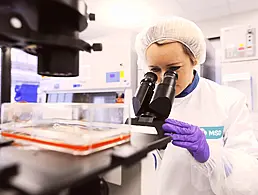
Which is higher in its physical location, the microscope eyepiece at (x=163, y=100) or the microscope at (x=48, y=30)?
the microscope at (x=48, y=30)

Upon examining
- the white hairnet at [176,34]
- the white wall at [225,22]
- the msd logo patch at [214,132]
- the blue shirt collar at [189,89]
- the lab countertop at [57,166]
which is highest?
the white wall at [225,22]

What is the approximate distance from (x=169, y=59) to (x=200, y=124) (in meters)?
0.36

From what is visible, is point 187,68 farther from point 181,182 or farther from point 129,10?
point 129,10

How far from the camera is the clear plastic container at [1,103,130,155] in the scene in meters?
0.44

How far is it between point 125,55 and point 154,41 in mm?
1106

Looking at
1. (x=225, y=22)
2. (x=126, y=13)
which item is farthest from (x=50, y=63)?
(x=225, y=22)

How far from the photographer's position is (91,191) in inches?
19.5

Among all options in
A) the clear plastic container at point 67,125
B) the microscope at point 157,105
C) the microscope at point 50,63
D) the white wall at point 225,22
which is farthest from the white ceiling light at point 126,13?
the microscope at point 50,63

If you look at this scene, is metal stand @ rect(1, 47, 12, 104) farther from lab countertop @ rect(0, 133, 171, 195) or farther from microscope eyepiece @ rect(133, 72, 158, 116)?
microscope eyepiece @ rect(133, 72, 158, 116)

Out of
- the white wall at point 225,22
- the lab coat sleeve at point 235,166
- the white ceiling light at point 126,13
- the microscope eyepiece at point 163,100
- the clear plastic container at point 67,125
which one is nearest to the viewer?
the clear plastic container at point 67,125

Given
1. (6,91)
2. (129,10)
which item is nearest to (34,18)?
(6,91)

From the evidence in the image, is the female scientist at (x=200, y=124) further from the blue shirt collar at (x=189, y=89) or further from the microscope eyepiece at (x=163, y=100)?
the microscope eyepiece at (x=163, y=100)

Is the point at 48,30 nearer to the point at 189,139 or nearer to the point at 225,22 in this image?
the point at 189,139

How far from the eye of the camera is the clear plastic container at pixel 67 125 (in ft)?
1.44
